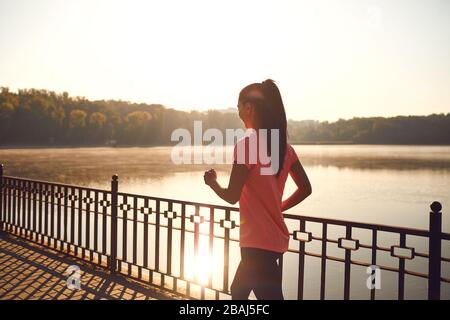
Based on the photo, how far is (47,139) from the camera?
107812 mm

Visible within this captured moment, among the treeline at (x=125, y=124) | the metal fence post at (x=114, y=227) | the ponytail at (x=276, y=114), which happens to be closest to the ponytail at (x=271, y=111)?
the ponytail at (x=276, y=114)

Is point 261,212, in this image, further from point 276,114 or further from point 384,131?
point 384,131

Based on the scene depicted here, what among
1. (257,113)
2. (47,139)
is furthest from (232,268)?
(47,139)

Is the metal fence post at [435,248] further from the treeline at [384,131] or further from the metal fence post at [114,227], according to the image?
the treeline at [384,131]

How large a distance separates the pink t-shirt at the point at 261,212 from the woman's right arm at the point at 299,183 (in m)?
0.21

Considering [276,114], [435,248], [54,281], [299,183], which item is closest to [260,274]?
[299,183]

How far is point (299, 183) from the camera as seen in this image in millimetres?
3197

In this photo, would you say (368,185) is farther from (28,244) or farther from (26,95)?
(26,95)

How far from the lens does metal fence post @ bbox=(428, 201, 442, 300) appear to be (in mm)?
3699

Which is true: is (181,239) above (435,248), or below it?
below

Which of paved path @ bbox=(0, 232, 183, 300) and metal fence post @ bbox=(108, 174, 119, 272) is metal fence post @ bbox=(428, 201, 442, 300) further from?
metal fence post @ bbox=(108, 174, 119, 272)

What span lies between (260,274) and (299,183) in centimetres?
72
